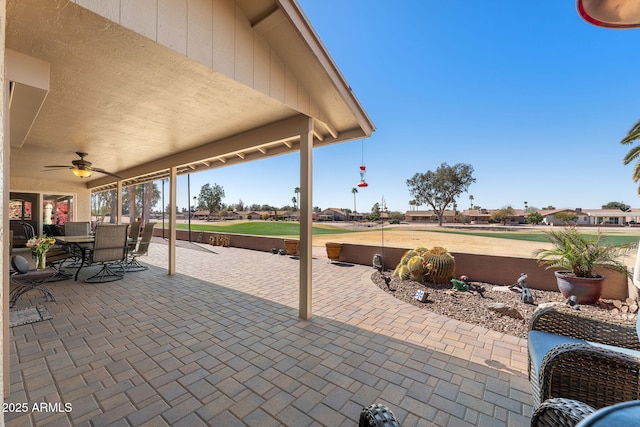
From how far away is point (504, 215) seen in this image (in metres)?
39.8

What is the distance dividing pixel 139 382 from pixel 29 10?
287 centimetres

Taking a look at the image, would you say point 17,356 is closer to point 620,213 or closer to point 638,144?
point 638,144

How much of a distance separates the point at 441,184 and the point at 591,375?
36.0 metres

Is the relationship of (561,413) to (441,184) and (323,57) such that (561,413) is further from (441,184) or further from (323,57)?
(441,184)

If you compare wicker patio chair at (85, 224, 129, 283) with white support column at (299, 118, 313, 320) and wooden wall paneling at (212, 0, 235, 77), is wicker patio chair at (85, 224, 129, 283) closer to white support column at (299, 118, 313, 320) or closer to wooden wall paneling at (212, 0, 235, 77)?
white support column at (299, 118, 313, 320)

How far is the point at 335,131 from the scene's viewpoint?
3.88m

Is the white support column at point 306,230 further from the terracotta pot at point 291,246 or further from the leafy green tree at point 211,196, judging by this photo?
the leafy green tree at point 211,196

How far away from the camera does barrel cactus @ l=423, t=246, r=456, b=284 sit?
5.07 meters

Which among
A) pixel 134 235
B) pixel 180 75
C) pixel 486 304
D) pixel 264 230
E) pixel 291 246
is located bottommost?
pixel 264 230

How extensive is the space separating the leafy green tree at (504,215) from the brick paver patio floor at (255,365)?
4492cm

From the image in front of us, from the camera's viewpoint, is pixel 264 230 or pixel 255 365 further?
pixel 264 230

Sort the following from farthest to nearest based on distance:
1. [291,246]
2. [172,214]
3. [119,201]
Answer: [119,201], [291,246], [172,214]

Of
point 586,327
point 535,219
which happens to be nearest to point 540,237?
point 586,327

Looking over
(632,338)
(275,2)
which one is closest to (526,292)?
(632,338)
